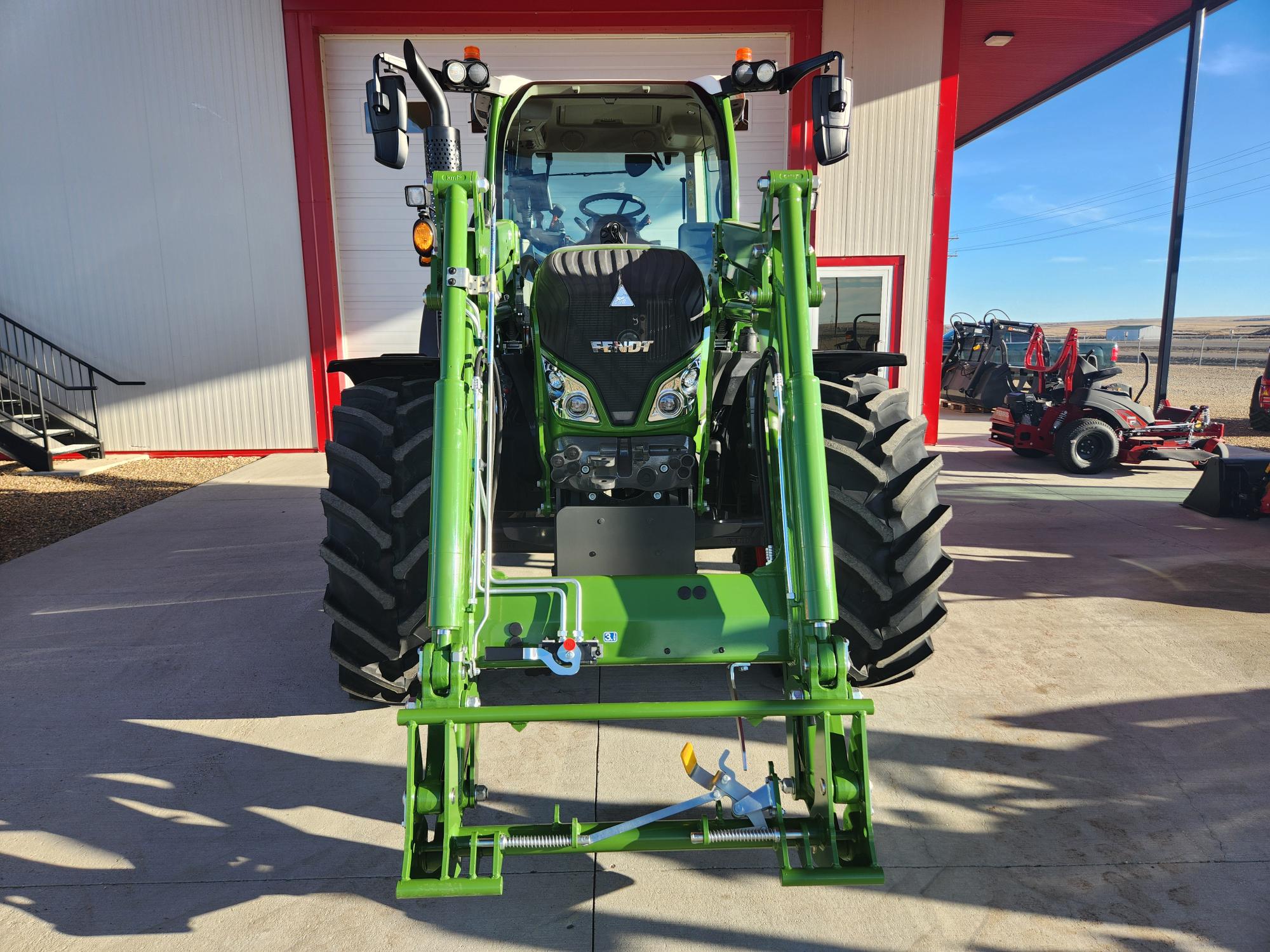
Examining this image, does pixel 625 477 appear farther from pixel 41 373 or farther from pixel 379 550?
pixel 41 373

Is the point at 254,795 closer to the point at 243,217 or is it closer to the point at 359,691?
the point at 359,691

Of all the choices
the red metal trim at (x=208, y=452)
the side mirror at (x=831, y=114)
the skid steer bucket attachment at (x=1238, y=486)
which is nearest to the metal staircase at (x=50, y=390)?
the red metal trim at (x=208, y=452)

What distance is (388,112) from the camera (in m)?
2.94

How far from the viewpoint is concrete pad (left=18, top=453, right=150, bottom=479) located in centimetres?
923

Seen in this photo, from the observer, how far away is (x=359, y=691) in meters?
3.12

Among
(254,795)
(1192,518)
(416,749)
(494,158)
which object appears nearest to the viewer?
(416,749)

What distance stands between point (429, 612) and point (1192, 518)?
7.00m

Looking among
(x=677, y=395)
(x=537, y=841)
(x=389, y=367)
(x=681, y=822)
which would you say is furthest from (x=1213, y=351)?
(x=537, y=841)

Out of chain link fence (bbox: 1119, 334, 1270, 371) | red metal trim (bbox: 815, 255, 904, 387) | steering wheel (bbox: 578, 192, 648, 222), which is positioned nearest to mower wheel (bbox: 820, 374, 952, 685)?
steering wheel (bbox: 578, 192, 648, 222)

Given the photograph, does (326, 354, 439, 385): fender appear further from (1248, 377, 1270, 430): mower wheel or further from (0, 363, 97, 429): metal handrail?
(1248, 377, 1270, 430): mower wheel

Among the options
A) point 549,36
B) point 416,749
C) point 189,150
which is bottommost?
point 416,749

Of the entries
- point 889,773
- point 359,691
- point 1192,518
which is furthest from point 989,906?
point 1192,518

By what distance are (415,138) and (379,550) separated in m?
8.67

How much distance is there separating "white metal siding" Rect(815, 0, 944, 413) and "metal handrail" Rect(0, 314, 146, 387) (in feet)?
27.9
